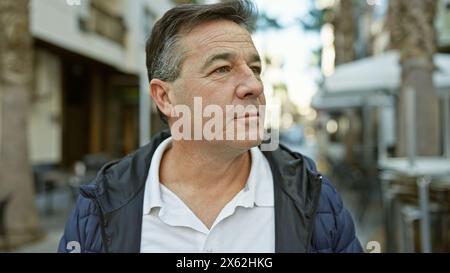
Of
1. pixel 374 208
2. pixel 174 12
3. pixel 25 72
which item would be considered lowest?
pixel 374 208

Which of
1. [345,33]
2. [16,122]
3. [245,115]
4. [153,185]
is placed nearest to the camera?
[245,115]

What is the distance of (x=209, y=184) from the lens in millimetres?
1257

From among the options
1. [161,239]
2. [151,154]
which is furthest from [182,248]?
[151,154]

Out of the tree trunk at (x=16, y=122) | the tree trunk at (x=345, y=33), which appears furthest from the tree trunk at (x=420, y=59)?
the tree trunk at (x=345, y=33)

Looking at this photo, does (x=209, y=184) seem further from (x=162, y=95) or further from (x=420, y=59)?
(x=420, y=59)

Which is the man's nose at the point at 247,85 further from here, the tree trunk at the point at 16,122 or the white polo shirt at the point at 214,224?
the tree trunk at the point at 16,122

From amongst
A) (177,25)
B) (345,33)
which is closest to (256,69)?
(177,25)

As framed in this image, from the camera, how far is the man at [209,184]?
1.13 metres

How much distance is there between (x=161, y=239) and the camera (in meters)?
1.18

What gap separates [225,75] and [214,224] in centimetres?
32

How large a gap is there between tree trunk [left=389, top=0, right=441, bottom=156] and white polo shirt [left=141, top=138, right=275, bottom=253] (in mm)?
3355

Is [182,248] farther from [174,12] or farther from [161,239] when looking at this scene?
[174,12]
